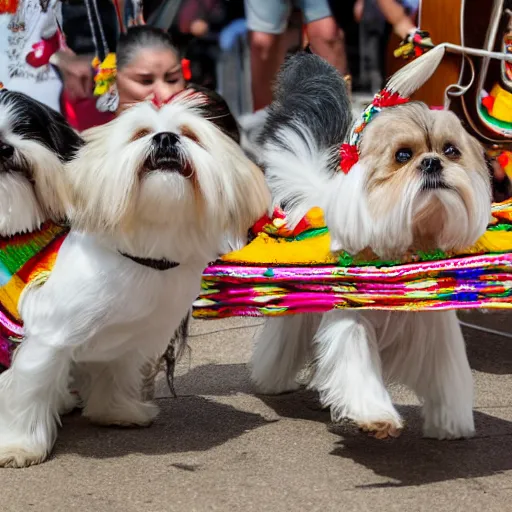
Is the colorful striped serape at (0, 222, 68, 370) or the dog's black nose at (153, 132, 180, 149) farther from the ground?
the dog's black nose at (153, 132, 180, 149)

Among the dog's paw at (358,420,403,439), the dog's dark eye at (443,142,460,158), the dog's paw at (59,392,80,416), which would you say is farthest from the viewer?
the dog's paw at (59,392,80,416)

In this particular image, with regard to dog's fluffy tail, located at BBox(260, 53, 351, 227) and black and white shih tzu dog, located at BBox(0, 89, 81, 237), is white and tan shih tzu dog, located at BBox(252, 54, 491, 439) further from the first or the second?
black and white shih tzu dog, located at BBox(0, 89, 81, 237)

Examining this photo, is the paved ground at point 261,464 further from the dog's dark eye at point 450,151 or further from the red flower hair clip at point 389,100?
the red flower hair clip at point 389,100

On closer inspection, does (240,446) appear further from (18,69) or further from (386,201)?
(18,69)

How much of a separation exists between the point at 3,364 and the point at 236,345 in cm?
186

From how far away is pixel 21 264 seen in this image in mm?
Answer: 3523

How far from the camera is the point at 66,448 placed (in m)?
3.60

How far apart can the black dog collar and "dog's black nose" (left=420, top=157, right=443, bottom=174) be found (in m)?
0.89

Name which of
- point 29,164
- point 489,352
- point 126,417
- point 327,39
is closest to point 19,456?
point 126,417

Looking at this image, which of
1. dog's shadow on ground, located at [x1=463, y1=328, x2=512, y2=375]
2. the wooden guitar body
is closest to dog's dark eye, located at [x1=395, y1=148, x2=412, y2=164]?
dog's shadow on ground, located at [x1=463, y1=328, x2=512, y2=375]

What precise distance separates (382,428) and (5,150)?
5.07ft

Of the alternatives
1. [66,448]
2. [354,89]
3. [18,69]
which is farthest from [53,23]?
[66,448]

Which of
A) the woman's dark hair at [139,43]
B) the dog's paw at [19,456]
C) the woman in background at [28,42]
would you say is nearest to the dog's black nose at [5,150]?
the dog's paw at [19,456]

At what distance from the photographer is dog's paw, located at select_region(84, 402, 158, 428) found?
3.84 m
